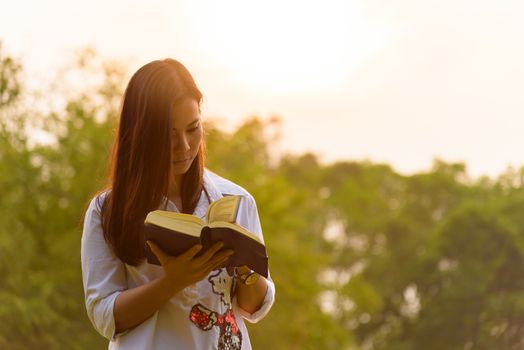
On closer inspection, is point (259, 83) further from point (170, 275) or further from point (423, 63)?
point (170, 275)

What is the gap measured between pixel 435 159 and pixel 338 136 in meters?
9.04

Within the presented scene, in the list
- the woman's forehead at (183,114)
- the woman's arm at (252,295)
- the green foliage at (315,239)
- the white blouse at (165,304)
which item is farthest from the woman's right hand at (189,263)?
the green foliage at (315,239)

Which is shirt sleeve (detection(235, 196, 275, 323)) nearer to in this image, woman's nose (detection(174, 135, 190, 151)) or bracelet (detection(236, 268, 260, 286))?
bracelet (detection(236, 268, 260, 286))

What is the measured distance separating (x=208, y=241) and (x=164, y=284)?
6.2 inches

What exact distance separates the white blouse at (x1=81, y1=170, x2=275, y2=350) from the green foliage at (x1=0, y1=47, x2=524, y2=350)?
61.0ft

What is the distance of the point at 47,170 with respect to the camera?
77.4ft

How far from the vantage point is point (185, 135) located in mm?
2768

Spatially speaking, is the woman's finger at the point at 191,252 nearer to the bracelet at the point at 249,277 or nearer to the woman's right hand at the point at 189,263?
the woman's right hand at the point at 189,263

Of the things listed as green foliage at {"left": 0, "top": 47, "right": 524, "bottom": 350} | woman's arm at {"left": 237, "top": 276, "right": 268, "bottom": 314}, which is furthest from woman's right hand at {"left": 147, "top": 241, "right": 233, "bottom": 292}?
green foliage at {"left": 0, "top": 47, "right": 524, "bottom": 350}

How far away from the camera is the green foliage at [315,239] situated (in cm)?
2245

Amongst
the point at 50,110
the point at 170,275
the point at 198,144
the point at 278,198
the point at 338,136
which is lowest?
the point at 338,136

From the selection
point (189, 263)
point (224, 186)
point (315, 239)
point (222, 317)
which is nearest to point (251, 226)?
point (224, 186)

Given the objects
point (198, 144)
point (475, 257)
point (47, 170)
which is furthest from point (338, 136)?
point (198, 144)

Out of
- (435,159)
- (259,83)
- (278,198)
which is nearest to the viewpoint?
(278,198)
